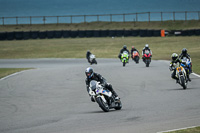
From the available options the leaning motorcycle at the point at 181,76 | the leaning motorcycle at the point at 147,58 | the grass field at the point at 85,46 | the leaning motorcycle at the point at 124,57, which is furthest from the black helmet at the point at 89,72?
the grass field at the point at 85,46

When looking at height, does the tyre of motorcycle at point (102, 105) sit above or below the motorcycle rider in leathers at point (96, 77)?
below

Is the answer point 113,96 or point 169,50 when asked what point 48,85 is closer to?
point 113,96

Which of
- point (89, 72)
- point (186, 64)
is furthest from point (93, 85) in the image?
point (186, 64)

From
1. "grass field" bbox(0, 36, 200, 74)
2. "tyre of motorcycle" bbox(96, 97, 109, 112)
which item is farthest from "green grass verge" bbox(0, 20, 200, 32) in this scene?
"tyre of motorcycle" bbox(96, 97, 109, 112)

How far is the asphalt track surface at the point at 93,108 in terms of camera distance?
9.11 meters

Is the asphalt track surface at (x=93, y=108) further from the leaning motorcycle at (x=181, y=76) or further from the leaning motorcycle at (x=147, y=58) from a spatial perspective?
the leaning motorcycle at (x=147, y=58)

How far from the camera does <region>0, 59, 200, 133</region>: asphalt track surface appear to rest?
9109mm

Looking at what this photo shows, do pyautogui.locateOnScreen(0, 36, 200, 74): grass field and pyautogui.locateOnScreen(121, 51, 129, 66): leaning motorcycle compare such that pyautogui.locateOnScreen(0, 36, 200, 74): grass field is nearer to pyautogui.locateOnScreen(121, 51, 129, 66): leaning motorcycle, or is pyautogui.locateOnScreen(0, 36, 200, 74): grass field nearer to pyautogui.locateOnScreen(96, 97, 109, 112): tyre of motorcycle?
pyautogui.locateOnScreen(121, 51, 129, 66): leaning motorcycle

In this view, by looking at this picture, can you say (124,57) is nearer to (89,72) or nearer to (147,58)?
(147,58)

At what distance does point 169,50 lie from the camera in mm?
48906

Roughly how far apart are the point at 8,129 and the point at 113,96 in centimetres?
331

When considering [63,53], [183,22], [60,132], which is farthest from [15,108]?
[183,22]

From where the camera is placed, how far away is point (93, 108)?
12.2m

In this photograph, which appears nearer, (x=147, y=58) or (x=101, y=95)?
(x=101, y=95)
